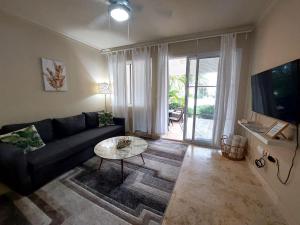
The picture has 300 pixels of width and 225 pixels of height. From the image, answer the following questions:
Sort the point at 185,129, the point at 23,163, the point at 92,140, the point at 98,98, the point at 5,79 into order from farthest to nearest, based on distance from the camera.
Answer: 1. the point at 98,98
2. the point at 185,129
3. the point at 92,140
4. the point at 5,79
5. the point at 23,163

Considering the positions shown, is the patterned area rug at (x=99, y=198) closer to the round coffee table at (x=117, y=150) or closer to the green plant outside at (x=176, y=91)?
the round coffee table at (x=117, y=150)

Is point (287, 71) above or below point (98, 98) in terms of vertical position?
above

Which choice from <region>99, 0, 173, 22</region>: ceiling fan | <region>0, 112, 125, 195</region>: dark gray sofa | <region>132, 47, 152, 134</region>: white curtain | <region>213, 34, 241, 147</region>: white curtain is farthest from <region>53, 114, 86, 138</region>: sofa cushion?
<region>213, 34, 241, 147</region>: white curtain

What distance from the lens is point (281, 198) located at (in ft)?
4.99

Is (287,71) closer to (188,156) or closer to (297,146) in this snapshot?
(297,146)

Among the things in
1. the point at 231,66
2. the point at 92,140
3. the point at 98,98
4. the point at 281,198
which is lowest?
the point at 281,198

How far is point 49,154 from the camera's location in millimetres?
1932

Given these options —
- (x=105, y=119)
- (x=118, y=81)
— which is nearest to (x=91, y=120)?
(x=105, y=119)

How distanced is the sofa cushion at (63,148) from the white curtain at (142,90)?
0.98 m

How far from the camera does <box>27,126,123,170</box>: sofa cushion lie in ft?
5.91

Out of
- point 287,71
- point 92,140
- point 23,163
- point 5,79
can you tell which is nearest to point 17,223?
point 23,163

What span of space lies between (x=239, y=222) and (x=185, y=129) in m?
2.16

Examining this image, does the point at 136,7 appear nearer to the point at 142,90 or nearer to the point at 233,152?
the point at 142,90

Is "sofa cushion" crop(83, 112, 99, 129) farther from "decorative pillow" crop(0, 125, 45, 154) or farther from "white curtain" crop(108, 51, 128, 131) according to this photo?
"decorative pillow" crop(0, 125, 45, 154)
